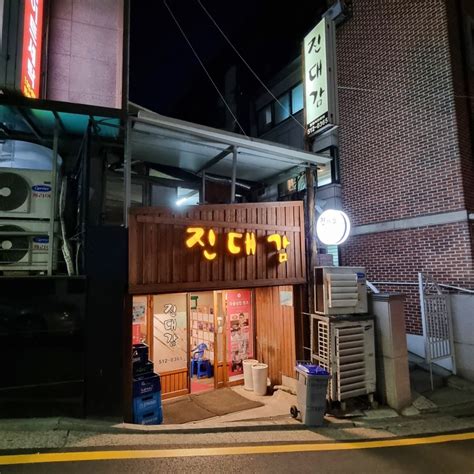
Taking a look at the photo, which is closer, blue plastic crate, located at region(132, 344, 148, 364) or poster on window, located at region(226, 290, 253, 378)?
blue plastic crate, located at region(132, 344, 148, 364)

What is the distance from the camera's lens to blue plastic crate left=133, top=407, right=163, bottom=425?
6.14m

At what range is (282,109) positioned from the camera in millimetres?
13898

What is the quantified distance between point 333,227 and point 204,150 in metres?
3.49

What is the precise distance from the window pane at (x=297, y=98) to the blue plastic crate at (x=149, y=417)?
11108 millimetres

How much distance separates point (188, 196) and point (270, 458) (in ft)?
24.3

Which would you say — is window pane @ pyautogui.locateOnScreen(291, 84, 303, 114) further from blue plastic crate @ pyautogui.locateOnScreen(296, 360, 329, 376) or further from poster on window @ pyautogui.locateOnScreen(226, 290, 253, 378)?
blue plastic crate @ pyautogui.locateOnScreen(296, 360, 329, 376)

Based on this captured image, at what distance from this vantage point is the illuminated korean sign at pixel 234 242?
6.86 meters

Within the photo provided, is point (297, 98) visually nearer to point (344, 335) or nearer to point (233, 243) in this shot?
point (233, 243)

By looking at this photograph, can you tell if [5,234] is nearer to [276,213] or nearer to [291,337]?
[276,213]

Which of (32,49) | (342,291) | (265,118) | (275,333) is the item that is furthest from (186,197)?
(265,118)

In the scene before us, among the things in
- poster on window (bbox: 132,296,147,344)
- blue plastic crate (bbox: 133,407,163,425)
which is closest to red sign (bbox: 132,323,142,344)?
poster on window (bbox: 132,296,147,344)

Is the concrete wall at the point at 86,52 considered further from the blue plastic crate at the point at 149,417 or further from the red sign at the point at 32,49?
the blue plastic crate at the point at 149,417

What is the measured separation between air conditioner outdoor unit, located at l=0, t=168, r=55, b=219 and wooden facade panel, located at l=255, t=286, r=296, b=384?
5855 mm

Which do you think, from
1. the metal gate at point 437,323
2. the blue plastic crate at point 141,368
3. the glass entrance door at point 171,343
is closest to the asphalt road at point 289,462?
the blue plastic crate at point 141,368
